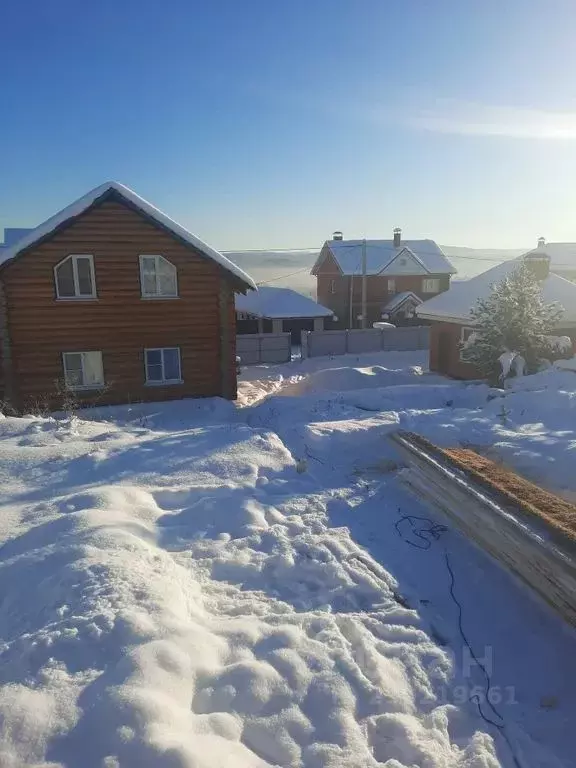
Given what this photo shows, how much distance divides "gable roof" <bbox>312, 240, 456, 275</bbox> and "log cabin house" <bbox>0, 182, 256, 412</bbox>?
23.1 m

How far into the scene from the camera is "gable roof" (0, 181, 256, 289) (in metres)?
14.0

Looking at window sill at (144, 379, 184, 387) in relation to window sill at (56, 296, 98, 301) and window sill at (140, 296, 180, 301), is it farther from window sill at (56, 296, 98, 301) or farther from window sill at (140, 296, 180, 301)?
window sill at (56, 296, 98, 301)

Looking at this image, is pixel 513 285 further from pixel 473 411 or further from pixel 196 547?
pixel 196 547

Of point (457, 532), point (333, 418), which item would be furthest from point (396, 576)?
point (333, 418)

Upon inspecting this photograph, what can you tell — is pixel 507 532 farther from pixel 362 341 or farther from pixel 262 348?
pixel 362 341

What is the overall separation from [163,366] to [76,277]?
3.52 metres

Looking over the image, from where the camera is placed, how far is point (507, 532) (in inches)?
214

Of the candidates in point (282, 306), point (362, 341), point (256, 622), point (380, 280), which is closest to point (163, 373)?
point (256, 622)

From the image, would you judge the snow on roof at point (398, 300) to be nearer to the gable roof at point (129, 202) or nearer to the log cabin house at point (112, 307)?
the log cabin house at point (112, 307)

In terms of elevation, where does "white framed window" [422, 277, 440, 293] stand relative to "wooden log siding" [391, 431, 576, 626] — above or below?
above

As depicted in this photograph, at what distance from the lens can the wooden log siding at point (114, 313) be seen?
14703 mm

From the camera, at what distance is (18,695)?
10.5ft

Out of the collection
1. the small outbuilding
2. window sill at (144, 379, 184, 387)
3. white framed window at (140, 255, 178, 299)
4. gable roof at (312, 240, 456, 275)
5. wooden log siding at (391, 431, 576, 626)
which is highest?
gable roof at (312, 240, 456, 275)

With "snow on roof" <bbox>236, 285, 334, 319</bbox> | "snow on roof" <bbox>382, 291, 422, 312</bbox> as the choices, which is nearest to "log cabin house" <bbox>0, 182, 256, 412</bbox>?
"snow on roof" <bbox>236, 285, 334, 319</bbox>
